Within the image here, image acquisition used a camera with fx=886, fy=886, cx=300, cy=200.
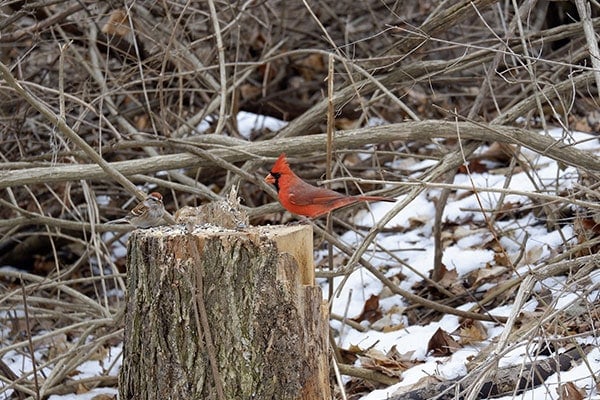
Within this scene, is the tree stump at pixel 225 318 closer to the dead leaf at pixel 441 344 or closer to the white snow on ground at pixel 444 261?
the white snow on ground at pixel 444 261

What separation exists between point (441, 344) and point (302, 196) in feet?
3.90

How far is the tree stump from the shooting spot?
113 inches

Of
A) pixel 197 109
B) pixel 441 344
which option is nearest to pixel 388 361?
pixel 441 344

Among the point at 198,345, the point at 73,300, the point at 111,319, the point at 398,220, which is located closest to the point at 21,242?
the point at 73,300

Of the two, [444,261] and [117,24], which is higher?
[117,24]

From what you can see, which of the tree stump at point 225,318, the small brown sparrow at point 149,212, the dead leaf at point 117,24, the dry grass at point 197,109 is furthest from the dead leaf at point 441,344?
the dead leaf at point 117,24

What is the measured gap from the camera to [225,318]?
2863 mm

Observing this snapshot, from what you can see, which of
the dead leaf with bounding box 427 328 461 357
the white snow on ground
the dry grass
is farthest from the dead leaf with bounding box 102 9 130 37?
the dead leaf with bounding box 427 328 461 357

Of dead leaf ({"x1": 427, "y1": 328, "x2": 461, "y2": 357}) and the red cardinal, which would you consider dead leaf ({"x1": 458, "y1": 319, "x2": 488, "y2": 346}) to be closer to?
dead leaf ({"x1": 427, "y1": 328, "x2": 461, "y2": 357})

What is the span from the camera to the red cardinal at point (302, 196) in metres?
3.96

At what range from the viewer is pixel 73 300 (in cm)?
636

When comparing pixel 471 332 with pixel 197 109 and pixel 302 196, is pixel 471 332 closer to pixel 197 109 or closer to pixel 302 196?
pixel 302 196

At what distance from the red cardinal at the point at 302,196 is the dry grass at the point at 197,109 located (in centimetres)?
24

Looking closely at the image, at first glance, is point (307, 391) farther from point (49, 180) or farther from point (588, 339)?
point (49, 180)
